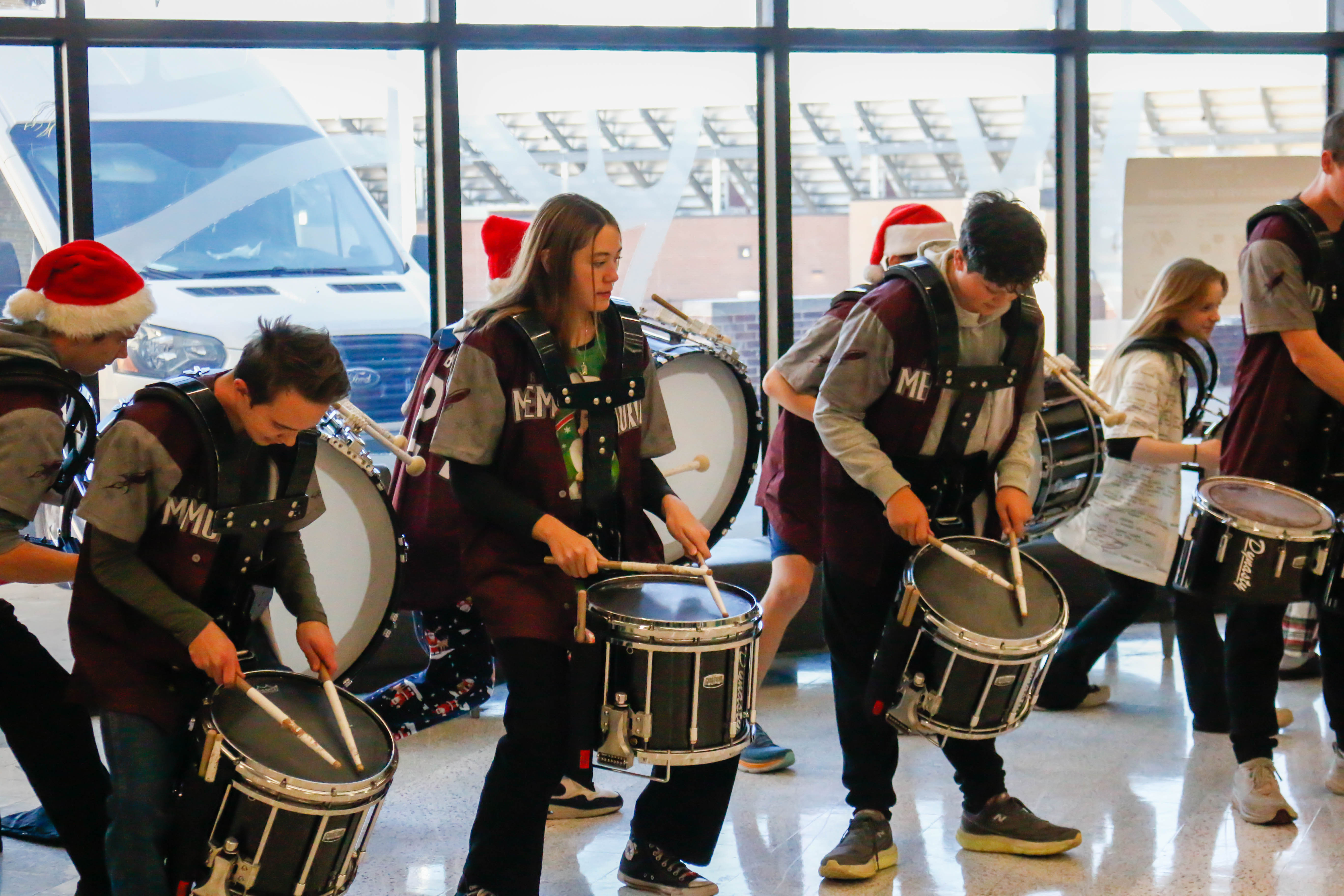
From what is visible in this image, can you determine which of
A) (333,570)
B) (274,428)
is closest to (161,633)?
(274,428)

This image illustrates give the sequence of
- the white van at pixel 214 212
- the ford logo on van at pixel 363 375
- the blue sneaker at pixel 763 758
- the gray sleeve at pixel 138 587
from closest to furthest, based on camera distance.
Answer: the gray sleeve at pixel 138 587 → the blue sneaker at pixel 763 758 → the white van at pixel 214 212 → the ford logo on van at pixel 363 375

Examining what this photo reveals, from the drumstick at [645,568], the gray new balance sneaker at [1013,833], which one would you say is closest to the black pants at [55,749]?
the drumstick at [645,568]

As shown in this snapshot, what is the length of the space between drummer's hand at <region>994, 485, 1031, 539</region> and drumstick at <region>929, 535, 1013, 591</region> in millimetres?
133

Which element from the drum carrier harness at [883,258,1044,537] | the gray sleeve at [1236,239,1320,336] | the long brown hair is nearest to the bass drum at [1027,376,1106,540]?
the gray sleeve at [1236,239,1320,336]

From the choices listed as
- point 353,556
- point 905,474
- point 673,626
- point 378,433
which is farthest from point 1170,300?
point 353,556

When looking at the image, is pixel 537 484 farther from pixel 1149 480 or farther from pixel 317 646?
pixel 1149 480

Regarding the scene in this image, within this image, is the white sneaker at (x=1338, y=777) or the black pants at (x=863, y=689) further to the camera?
the white sneaker at (x=1338, y=777)

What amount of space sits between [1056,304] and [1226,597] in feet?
7.45

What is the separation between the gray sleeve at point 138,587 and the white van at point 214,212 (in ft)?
6.29

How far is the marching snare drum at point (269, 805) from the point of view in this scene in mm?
1967

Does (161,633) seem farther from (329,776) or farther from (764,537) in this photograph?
(764,537)

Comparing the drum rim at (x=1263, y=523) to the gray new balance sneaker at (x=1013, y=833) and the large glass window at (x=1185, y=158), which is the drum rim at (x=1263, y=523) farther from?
the large glass window at (x=1185, y=158)

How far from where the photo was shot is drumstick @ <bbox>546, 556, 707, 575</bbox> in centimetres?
230

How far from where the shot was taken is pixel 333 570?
3006 millimetres
